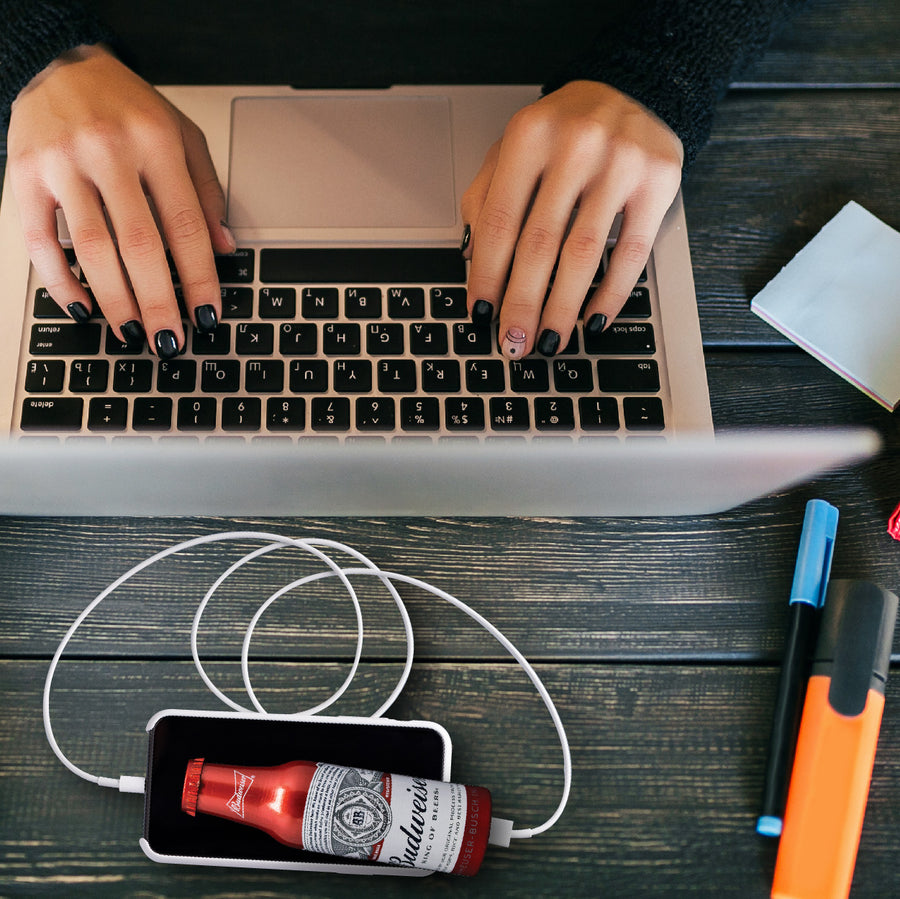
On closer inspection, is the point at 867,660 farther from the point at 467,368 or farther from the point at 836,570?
the point at 467,368

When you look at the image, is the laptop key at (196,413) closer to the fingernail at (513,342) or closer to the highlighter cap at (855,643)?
the fingernail at (513,342)

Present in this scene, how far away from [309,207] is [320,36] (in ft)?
0.53

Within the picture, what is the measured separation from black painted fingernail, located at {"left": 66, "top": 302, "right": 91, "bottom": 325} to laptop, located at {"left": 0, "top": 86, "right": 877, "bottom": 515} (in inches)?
0.5

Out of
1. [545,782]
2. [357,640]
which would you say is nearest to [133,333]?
[357,640]

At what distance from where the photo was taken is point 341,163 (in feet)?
1.67

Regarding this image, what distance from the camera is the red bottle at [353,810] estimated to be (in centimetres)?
36

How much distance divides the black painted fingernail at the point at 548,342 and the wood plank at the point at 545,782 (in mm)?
189

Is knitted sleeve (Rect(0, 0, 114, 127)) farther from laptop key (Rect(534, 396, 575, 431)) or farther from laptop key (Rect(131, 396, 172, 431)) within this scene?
laptop key (Rect(534, 396, 575, 431))

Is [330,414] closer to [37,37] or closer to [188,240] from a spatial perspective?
[188,240]

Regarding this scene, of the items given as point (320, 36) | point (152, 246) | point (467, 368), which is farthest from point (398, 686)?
point (320, 36)

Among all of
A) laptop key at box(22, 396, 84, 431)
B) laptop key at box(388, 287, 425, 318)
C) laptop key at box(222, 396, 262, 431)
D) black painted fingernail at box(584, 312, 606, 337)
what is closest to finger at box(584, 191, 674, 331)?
black painted fingernail at box(584, 312, 606, 337)

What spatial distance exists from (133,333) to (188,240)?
0.07 m

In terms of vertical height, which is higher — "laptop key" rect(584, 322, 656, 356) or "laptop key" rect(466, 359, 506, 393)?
"laptop key" rect(584, 322, 656, 356)

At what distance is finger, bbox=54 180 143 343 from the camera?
0.45m
